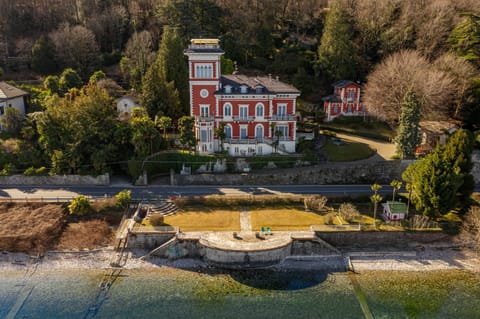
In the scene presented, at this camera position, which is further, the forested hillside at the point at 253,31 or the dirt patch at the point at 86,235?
the forested hillside at the point at 253,31

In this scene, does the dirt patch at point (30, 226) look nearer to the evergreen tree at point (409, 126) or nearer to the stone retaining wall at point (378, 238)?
the stone retaining wall at point (378, 238)

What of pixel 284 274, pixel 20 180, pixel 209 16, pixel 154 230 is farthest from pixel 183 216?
pixel 209 16

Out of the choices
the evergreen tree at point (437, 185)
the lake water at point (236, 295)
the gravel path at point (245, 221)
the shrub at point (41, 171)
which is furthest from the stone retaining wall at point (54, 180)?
the evergreen tree at point (437, 185)

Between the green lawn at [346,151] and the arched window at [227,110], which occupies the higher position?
the arched window at [227,110]

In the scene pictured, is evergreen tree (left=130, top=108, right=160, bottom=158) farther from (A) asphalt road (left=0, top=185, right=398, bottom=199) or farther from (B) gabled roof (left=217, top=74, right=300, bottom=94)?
(B) gabled roof (left=217, top=74, right=300, bottom=94)

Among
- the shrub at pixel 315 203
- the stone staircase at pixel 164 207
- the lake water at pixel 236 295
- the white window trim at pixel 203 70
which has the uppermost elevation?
the white window trim at pixel 203 70

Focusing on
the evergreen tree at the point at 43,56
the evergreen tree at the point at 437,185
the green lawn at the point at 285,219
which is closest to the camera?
the evergreen tree at the point at 437,185

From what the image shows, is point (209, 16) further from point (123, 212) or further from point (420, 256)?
point (420, 256)

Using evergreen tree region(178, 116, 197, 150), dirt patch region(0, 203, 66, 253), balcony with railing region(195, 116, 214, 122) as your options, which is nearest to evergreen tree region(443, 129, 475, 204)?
balcony with railing region(195, 116, 214, 122)
